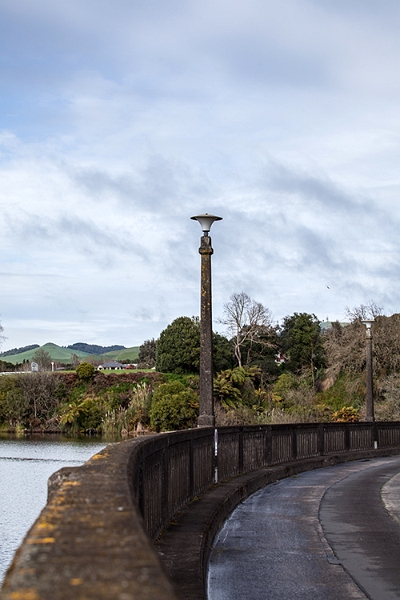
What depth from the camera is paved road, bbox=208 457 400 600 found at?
7.58 metres

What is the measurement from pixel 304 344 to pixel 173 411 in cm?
1883

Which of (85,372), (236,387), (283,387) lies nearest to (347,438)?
(283,387)

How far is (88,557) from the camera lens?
102 inches

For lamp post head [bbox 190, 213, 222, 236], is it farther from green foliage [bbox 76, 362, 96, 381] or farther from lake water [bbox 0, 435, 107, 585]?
green foliage [bbox 76, 362, 96, 381]

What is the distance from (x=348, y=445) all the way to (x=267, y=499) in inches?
502

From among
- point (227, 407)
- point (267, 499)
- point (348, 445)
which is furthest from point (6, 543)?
point (227, 407)

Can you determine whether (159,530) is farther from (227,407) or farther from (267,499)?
(227,407)

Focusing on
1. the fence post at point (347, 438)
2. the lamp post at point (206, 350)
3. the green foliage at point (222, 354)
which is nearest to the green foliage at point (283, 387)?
the green foliage at point (222, 354)

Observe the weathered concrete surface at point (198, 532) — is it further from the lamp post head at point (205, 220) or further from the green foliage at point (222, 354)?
the green foliage at point (222, 354)

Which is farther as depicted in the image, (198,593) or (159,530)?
(159,530)

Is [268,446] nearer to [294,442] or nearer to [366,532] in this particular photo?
[294,442]

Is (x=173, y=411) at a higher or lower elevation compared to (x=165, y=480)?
higher

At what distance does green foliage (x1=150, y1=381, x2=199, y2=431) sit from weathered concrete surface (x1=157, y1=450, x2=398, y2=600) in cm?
3913

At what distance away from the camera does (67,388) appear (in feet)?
224
